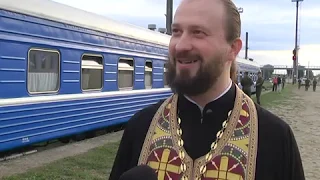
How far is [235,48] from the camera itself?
172 cm

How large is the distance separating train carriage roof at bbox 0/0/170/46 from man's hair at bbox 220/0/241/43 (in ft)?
17.0

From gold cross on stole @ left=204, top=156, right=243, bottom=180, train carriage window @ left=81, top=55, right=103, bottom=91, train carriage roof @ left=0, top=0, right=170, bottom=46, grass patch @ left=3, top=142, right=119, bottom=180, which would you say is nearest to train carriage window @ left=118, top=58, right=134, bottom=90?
train carriage roof @ left=0, top=0, right=170, bottom=46

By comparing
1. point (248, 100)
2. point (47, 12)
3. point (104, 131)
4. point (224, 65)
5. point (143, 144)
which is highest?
point (47, 12)

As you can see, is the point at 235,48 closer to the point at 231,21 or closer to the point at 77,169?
the point at 231,21

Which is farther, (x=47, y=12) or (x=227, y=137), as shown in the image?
(x=47, y=12)

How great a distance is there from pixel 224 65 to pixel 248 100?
0.60 feet

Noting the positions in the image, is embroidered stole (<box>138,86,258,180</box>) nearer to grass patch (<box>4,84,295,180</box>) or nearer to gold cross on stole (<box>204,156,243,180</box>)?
gold cross on stole (<box>204,156,243,180</box>)

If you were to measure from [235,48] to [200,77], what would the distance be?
0.24 metres

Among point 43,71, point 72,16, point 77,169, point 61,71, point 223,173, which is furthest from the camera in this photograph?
point 72,16

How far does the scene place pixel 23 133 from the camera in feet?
22.2

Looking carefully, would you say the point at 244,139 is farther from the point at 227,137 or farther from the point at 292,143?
the point at 292,143

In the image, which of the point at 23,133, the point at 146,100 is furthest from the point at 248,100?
the point at 146,100

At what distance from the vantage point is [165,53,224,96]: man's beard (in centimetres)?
158

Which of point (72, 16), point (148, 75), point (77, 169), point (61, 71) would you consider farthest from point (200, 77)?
point (148, 75)
